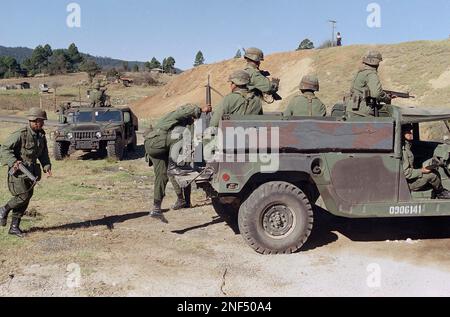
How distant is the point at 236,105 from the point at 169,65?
73.9m

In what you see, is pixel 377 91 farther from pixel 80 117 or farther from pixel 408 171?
pixel 80 117

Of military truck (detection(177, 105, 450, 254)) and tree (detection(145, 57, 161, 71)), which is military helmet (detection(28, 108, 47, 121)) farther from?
tree (detection(145, 57, 161, 71))

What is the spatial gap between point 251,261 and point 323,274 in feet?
2.63

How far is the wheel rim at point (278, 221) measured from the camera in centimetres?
595

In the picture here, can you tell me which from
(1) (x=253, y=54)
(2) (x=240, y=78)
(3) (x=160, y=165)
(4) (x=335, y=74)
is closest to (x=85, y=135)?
(3) (x=160, y=165)

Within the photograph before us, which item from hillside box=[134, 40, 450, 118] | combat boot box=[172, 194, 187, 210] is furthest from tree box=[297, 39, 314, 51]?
combat boot box=[172, 194, 187, 210]

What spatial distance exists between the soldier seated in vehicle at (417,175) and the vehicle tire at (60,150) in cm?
1023

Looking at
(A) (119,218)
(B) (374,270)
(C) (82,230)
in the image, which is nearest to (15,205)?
(C) (82,230)

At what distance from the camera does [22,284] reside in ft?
16.5

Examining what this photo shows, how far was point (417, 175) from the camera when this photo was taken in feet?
19.8

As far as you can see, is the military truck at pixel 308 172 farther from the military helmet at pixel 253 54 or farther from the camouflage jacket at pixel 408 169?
the military helmet at pixel 253 54
